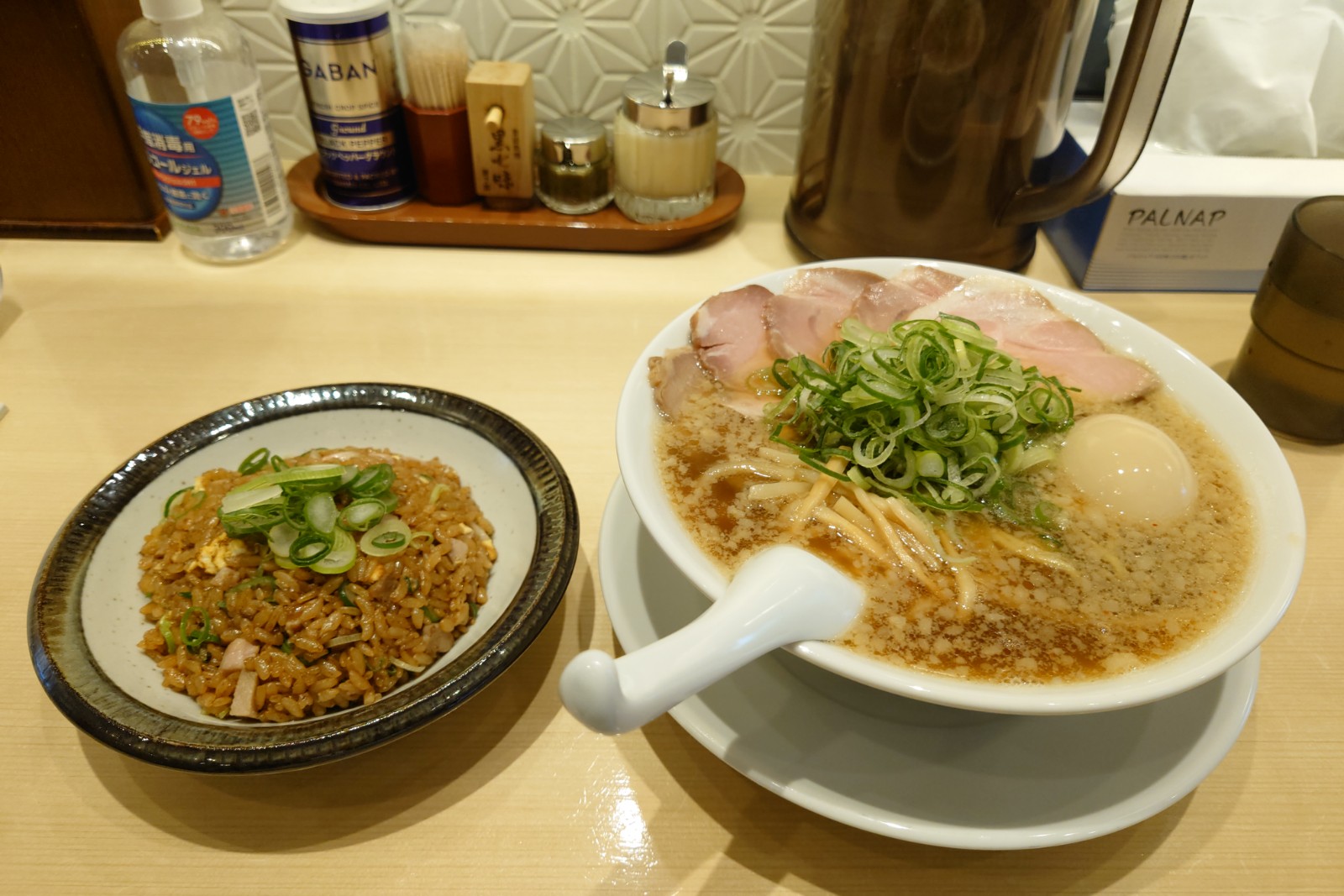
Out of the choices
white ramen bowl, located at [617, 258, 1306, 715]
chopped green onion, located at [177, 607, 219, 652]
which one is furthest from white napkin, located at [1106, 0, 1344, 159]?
chopped green onion, located at [177, 607, 219, 652]

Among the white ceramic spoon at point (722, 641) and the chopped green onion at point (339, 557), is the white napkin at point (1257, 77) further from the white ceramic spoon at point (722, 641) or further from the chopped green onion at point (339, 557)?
the chopped green onion at point (339, 557)

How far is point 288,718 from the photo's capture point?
2.75 ft

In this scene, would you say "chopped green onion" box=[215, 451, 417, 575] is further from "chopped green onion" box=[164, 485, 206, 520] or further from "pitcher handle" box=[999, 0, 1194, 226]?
"pitcher handle" box=[999, 0, 1194, 226]

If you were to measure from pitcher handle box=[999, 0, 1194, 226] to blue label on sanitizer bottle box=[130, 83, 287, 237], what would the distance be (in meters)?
1.33

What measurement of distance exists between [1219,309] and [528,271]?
1310mm

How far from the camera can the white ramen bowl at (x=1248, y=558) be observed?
2.20 feet

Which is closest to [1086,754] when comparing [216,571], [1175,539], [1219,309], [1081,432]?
[1175,539]

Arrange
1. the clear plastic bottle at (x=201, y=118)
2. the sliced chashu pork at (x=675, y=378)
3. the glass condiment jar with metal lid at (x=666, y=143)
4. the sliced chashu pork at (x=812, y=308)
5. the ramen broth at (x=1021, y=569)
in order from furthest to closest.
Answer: the glass condiment jar with metal lid at (x=666, y=143), the clear plastic bottle at (x=201, y=118), the sliced chashu pork at (x=812, y=308), the sliced chashu pork at (x=675, y=378), the ramen broth at (x=1021, y=569)

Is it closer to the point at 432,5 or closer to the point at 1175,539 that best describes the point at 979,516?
the point at 1175,539

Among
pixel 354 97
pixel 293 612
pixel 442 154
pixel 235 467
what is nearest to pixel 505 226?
pixel 442 154

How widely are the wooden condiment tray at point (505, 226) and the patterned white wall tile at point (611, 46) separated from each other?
0.84 feet

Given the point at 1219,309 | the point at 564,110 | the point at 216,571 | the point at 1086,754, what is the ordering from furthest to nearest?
1. the point at 564,110
2. the point at 1219,309
3. the point at 216,571
4. the point at 1086,754

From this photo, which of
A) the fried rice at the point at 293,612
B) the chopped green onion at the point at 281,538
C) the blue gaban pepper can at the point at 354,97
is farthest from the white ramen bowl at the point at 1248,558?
the blue gaban pepper can at the point at 354,97

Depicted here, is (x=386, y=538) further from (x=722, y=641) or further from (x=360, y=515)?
(x=722, y=641)
